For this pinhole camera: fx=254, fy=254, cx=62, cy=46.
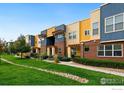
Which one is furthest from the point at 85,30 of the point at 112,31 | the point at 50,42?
the point at 50,42

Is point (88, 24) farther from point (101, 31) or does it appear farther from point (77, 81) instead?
point (77, 81)

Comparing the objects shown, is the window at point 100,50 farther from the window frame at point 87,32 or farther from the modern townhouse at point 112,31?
the window frame at point 87,32

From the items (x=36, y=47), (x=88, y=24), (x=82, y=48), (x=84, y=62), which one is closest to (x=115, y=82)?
(x=84, y=62)

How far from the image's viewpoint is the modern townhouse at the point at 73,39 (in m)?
36.2

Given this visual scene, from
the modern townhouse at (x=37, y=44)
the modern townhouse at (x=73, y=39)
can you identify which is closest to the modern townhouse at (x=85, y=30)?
the modern townhouse at (x=73, y=39)

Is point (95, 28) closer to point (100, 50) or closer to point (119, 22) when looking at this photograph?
point (100, 50)

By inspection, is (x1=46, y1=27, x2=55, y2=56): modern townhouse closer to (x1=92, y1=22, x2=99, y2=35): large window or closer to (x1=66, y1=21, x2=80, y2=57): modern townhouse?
(x1=66, y1=21, x2=80, y2=57): modern townhouse

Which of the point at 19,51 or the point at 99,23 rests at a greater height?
the point at 99,23

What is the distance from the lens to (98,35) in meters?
27.6

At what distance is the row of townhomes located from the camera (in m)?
23.2

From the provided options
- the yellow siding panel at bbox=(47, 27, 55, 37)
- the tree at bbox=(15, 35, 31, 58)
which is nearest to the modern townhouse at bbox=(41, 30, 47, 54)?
the yellow siding panel at bbox=(47, 27, 55, 37)

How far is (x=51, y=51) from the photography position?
4678 centimetres

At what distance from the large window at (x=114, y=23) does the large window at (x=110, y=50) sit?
1.58m

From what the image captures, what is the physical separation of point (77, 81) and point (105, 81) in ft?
5.51
